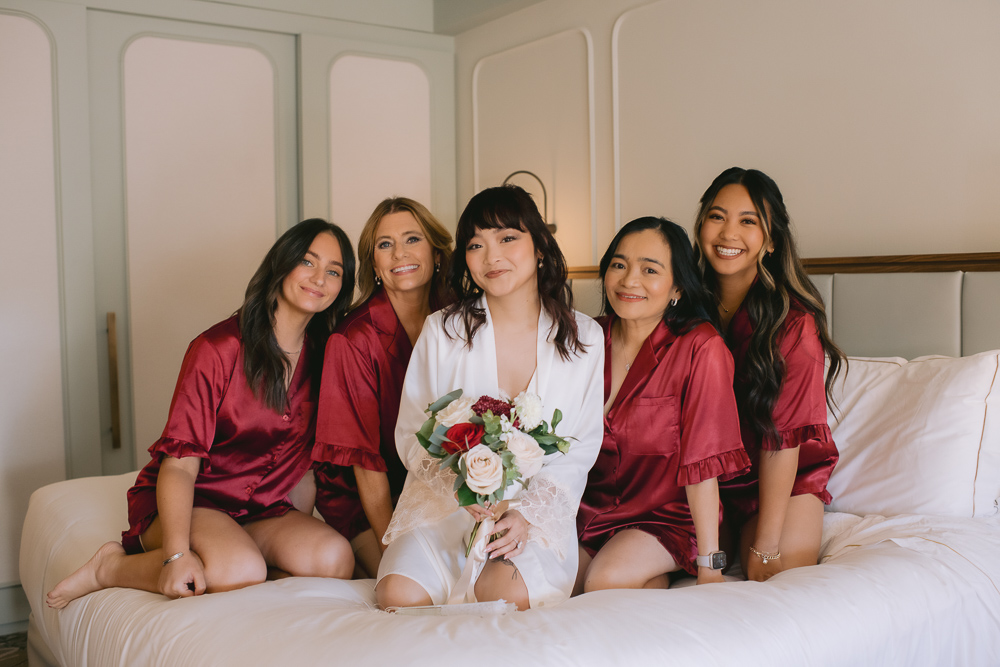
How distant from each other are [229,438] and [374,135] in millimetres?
2583

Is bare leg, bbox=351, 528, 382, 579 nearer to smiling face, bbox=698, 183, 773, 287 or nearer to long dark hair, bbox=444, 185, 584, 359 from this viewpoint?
long dark hair, bbox=444, 185, 584, 359

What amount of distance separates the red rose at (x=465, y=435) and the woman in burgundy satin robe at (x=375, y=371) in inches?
24.4

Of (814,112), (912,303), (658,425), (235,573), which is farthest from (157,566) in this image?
(814,112)

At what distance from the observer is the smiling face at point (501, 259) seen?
2.12 m

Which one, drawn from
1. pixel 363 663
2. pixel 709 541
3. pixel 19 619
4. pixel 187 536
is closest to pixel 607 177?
pixel 709 541

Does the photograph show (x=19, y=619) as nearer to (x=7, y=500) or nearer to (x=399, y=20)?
(x=7, y=500)

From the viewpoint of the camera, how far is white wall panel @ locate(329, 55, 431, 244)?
14.2 feet

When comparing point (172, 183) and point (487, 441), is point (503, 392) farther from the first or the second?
point (172, 183)

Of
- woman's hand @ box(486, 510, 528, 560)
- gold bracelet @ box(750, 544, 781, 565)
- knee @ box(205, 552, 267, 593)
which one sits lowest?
knee @ box(205, 552, 267, 593)

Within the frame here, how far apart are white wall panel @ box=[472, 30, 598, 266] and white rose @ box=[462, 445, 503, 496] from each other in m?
2.37

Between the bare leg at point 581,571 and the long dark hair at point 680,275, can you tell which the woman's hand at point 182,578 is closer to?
the bare leg at point 581,571

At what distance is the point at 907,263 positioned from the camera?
2584 mm

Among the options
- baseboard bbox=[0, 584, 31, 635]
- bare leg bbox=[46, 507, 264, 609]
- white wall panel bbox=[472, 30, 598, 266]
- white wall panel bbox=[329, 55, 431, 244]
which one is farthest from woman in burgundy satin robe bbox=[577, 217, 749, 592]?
baseboard bbox=[0, 584, 31, 635]

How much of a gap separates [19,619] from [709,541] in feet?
10.6
